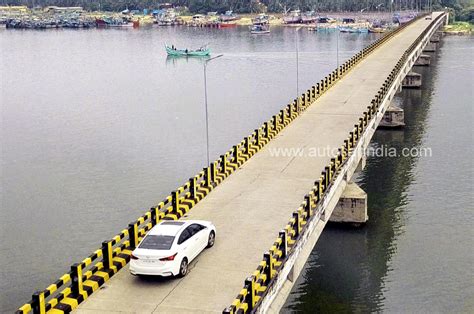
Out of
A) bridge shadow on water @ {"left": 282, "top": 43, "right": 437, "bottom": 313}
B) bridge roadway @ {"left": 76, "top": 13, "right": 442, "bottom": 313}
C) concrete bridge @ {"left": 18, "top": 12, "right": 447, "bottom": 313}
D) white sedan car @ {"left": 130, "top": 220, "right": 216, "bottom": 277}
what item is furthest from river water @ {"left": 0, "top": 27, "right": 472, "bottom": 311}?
white sedan car @ {"left": 130, "top": 220, "right": 216, "bottom": 277}

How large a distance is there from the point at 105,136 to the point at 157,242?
4581cm

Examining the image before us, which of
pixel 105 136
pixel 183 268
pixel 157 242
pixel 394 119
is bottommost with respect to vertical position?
pixel 105 136

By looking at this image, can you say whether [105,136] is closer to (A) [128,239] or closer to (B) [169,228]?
(A) [128,239]

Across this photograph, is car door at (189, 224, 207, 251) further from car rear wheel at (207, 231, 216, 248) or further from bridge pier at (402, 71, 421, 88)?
bridge pier at (402, 71, 421, 88)

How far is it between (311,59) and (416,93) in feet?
143

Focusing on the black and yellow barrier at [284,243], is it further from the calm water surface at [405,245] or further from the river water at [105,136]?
the river water at [105,136]

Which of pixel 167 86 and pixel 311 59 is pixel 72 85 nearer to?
pixel 167 86

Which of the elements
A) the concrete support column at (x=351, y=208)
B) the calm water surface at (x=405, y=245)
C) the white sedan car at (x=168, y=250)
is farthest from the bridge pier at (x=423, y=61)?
the white sedan car at (x=168, y=250)

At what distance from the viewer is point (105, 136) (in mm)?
71312

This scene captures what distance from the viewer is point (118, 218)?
4706 cm

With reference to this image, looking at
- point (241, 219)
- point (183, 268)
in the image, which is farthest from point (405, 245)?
point (183, 268)

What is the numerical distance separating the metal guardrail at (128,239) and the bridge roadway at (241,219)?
39 centimetres

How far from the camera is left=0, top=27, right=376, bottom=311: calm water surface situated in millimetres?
44219

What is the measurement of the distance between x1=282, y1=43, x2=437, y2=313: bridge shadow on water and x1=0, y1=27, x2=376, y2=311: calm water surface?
1296 cm
